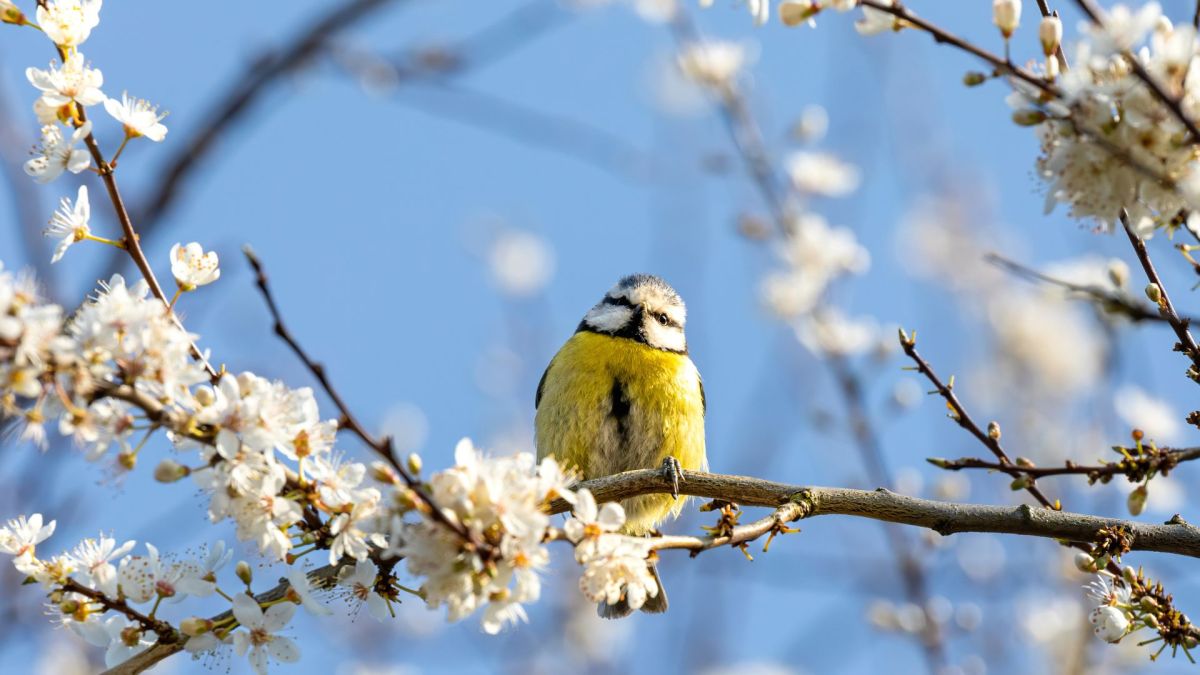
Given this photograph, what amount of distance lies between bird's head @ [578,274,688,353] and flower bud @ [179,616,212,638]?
3.16 meters

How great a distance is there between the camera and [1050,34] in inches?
89.7

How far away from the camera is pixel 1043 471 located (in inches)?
89.8

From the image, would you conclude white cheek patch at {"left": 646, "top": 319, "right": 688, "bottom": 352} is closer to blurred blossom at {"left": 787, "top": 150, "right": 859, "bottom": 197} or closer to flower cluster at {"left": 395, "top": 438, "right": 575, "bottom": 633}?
blurred blossom at {"left": 787, "top": 150, "right": 859, "bottom": 197}

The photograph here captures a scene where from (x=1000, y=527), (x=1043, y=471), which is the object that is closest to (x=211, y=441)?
(x=1043, y=471)

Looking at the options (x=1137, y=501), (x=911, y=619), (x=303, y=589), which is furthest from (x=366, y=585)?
(x=911, y=619)

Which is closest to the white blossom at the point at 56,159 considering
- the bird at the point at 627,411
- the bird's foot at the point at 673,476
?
the bird's foot at the point at 673,476

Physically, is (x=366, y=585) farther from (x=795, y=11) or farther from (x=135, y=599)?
(x=795, y=11)

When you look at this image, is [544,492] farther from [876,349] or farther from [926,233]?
[926,233]

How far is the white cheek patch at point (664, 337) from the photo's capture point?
5508 millimetres

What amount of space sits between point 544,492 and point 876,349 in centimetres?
404

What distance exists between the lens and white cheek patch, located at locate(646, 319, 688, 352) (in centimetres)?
551

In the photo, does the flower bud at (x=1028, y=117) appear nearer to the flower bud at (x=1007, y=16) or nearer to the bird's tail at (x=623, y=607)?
the flower bud at (x=1007, y=16)

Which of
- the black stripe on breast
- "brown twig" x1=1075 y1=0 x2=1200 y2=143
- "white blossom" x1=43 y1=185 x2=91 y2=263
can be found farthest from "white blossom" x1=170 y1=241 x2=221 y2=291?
the black stripe on breast

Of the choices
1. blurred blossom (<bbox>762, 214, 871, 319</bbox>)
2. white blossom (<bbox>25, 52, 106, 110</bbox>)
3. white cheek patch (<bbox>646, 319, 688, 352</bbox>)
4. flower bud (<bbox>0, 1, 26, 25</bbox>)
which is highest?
blurred blossom (<bbox>762, 214, 871, 319</bbox>)
